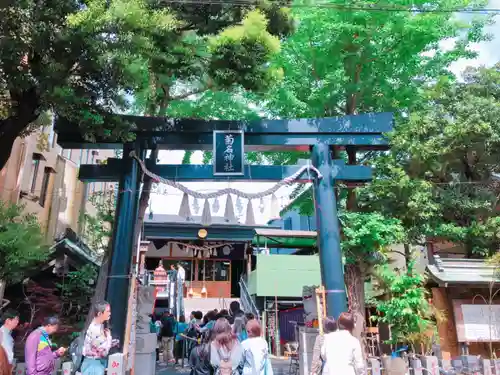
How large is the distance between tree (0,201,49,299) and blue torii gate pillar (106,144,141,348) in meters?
2.16

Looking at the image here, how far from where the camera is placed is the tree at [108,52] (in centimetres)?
761

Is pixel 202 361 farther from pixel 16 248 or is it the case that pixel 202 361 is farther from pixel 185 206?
pixel 16 248

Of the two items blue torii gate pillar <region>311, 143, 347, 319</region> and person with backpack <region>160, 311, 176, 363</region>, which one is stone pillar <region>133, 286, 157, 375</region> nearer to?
person with backpack <region>160, 311, 176, 363</region>

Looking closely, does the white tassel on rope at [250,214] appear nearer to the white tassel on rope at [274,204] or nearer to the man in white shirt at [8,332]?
the white tassel on rope at [274,204]

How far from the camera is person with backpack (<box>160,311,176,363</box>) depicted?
1358cm

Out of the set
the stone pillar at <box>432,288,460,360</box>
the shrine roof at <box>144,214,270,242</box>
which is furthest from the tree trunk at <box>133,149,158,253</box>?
the shrine roof at <box>144,214,270,242</box>

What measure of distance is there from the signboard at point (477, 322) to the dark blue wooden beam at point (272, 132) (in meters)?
5.46

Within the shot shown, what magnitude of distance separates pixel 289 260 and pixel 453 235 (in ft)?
26.5

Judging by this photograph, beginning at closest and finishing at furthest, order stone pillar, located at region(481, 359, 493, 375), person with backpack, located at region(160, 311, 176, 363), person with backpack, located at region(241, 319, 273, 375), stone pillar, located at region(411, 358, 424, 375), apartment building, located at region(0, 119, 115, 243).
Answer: person with backpack, located at region(241, 319, 273, 375) < stone pillar, located at region(411, 358, 424, 375) < stone pillar, located at region(481, 359, 493, 375) < person with backpack, located at region(160, 311, 176, 363) < apartment building, located at region(0, 119, 115, 243)

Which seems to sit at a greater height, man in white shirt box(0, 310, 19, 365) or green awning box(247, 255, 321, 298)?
green awning box(247, 255, 321, 298)

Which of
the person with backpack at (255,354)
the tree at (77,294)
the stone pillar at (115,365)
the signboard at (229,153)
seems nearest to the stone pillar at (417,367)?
the person with backpack at (255,354)

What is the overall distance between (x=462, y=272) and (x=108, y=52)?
1114 cm

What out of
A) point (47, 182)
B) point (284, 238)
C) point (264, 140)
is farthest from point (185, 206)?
point (284, 238)

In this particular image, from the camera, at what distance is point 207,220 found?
11195 mm
